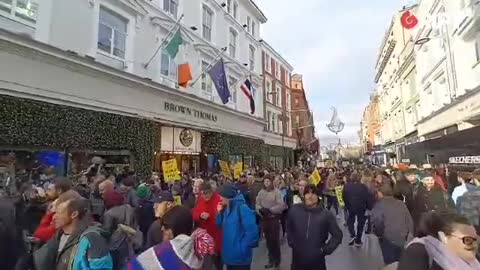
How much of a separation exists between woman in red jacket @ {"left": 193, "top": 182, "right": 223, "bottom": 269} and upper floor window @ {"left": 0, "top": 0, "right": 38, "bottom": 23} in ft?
27.3

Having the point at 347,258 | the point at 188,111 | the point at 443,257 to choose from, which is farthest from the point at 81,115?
the point at 443,257

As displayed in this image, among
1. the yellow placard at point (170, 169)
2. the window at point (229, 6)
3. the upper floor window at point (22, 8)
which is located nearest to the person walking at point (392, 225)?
the yellow placard at point (170, 169)

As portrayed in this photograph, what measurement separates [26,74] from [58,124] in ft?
5.63

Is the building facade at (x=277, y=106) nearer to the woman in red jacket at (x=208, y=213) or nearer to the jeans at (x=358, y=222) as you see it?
the jeans at (x=358, y=222)

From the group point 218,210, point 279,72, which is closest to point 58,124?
point 218,210

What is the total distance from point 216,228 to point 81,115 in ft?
27.8

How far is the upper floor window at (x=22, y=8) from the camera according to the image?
10.0 metres

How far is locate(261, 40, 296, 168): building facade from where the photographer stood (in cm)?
3412

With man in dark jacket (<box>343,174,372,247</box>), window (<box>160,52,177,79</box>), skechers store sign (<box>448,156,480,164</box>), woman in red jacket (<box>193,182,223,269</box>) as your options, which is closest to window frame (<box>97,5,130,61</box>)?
window (<box>160,52,177,79</box>)

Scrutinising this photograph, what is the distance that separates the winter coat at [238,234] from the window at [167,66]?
42.8 ft

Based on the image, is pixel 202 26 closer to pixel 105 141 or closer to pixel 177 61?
pixel 177 61

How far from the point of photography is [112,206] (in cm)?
557

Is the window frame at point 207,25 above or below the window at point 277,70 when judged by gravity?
below

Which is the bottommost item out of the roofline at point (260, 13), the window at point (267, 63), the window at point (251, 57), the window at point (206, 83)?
the window at point (206, 83)
